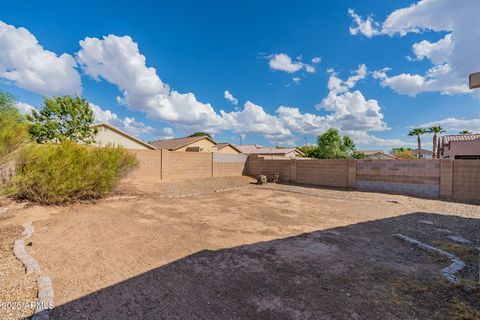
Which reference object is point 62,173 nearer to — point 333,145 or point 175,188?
point 175,188

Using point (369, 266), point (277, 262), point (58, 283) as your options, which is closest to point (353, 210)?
point (369, 266)

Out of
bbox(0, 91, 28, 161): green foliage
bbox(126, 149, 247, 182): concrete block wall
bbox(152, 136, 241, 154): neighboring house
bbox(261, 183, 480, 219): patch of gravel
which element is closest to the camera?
bbox(0, 91, 28, 161): green foliage

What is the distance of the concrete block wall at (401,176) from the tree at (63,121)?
1737cm

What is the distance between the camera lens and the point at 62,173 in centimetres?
773

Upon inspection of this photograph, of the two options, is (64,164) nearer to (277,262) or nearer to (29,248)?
(29,248)

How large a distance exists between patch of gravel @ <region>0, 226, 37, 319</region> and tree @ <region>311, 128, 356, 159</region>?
1030 inches

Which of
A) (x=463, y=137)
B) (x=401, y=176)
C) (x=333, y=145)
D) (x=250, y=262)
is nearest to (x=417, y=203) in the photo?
(x=401, y=176)

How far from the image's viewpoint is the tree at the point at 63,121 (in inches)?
617

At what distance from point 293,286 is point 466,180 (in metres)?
A: 11.2

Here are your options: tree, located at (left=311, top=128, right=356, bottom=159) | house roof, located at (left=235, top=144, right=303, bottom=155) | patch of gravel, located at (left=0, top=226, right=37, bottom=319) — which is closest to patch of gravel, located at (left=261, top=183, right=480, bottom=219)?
patch of gravel, located at (left=0, top=226, right=37, bottom=319)

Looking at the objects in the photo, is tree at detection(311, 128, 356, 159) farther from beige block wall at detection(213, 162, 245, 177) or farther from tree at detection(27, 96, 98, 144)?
tree at detection(27, 96, 98, 144)

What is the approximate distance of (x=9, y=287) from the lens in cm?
323

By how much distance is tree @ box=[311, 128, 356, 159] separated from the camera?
2640cm

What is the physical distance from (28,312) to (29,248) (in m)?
2.43
